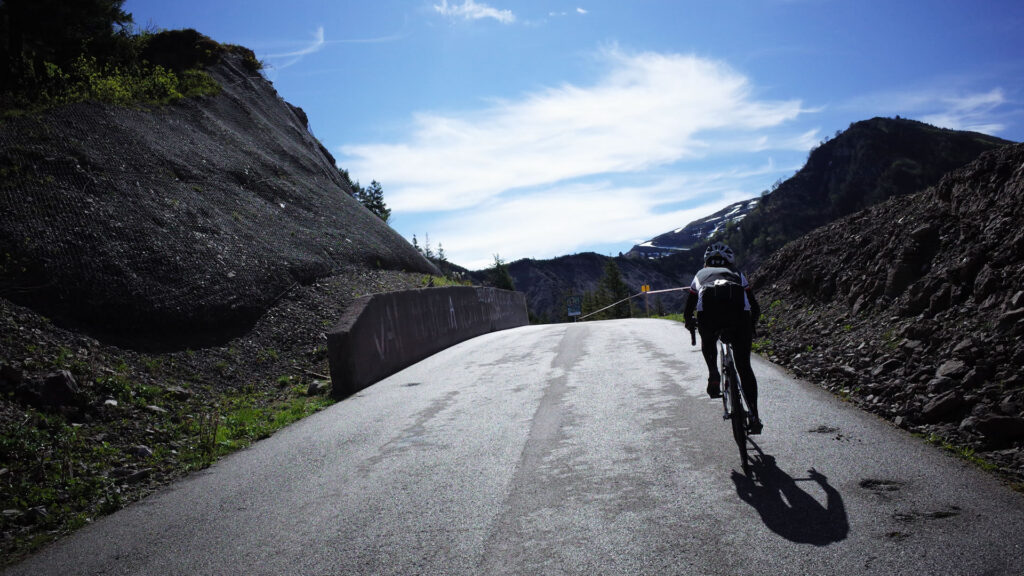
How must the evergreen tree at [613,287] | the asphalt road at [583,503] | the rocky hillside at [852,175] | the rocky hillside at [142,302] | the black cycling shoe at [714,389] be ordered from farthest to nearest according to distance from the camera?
the rocky hillside at [852,175]
the evergreen tree at [613,287]
the rocky hillside at [142,302]
the black cycling shoe at [714,389]
the asphalt road at [583,503]

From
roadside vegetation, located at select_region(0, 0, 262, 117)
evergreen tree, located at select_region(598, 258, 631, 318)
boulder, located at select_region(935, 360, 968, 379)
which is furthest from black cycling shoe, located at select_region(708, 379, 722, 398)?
evergreen tree, located at select_region(598, 258, 631, 318)

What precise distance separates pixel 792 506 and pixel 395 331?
1044cm

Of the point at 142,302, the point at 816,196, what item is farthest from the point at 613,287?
the point at 816,196

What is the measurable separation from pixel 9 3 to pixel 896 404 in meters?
23.4

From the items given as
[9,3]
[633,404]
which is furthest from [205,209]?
[633,404]

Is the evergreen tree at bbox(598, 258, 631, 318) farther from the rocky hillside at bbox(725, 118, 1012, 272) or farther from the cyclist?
the cyclist

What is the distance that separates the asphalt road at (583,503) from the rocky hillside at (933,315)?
46 centimetres

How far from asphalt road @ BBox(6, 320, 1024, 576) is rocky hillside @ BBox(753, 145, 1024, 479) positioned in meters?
0.46

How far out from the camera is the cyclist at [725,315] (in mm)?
4754

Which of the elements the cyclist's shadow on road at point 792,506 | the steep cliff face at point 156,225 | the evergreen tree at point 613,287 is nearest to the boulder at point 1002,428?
the cyclist's shadow on road at point 792,506

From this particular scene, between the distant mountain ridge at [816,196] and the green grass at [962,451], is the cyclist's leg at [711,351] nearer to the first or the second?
the green grass at [962,451]

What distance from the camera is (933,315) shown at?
7.09 metres

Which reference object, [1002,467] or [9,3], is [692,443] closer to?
[1002,467]

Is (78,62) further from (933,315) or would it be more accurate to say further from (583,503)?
(933,315)
